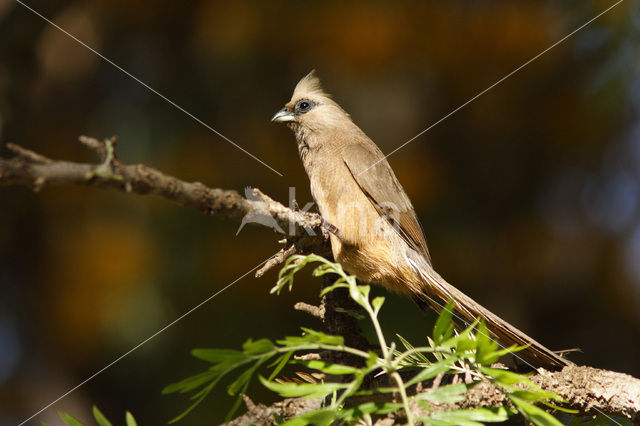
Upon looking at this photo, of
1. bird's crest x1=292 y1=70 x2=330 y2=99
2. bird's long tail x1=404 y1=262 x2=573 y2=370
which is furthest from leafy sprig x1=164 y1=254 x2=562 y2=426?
bird's crest x1=292 y1=70 x2=330 y2=99

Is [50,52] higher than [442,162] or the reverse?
higher

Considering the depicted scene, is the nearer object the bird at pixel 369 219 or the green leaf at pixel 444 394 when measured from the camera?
the green leaf at pixel 444 394

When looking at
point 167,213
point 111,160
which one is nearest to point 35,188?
Answer: point 111,160

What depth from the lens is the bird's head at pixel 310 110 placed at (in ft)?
11.7

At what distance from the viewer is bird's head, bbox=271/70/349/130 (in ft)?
11.7

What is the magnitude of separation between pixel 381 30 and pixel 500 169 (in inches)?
54.8

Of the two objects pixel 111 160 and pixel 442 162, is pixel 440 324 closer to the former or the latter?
pixel 111 160

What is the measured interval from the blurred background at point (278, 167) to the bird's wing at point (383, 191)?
44.8 inches

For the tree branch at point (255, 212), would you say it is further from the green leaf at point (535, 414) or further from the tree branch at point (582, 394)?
the green leaf at point (535, 414)

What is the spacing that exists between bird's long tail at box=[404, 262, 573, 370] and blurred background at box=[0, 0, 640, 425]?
1.33m

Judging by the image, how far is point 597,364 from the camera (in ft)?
14.3

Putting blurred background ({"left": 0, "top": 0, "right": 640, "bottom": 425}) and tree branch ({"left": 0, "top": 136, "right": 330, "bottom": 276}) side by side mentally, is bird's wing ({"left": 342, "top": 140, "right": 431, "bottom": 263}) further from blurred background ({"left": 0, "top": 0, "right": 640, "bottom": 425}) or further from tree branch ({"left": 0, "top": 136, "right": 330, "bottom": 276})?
tree branch ({"left": 0, "top": 136, "right": 330, "bottom": 276})

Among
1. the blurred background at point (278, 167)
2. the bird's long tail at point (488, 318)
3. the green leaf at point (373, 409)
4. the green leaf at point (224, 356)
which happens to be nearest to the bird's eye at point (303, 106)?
the blurred background at point (278, 167)

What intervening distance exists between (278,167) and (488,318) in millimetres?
2353
